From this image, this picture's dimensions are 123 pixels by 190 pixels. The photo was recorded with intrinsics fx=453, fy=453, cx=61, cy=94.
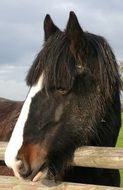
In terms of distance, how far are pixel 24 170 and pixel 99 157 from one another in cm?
86

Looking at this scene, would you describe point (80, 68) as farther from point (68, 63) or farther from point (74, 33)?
point (74, 33)

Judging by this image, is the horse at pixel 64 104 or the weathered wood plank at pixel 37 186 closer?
the horse at pixel 64 104

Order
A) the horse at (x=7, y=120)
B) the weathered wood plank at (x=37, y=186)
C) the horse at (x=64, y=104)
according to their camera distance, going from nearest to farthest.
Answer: the horse at (x=64, y=104)
the weathered wood plank at (x=37, y=186)
the horse at (x=7, y=120)

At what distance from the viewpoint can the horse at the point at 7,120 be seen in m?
5.64

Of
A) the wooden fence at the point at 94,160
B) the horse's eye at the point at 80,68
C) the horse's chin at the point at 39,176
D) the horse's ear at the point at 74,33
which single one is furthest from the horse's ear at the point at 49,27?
the horse's chin at the point at 39,176

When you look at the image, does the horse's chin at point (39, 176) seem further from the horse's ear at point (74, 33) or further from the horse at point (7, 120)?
the horse at point (7, 120)

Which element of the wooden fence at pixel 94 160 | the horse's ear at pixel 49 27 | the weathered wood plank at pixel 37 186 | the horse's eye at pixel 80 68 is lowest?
the weathered wood plank at pixel 37 186

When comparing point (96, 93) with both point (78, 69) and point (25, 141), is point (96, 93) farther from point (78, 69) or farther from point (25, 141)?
point (25, 141)

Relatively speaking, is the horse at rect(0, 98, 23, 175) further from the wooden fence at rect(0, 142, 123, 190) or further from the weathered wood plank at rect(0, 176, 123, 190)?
the wooden fence at rect(0, 142, 123, 190)

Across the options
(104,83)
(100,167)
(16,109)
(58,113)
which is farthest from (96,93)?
(16,109)

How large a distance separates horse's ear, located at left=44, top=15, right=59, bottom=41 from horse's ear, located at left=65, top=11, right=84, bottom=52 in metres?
0.37

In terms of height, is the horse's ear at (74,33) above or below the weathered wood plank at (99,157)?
above

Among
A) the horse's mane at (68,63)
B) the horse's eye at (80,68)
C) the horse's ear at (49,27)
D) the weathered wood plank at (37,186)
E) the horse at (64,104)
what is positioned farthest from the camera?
the horse's ear at (49,27)

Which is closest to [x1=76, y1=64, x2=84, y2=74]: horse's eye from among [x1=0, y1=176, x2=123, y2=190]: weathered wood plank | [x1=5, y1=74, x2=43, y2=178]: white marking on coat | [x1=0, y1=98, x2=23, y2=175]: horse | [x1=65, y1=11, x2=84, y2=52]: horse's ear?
[x1=65, y1=11, x2=84, y2=52]: horse's ear
